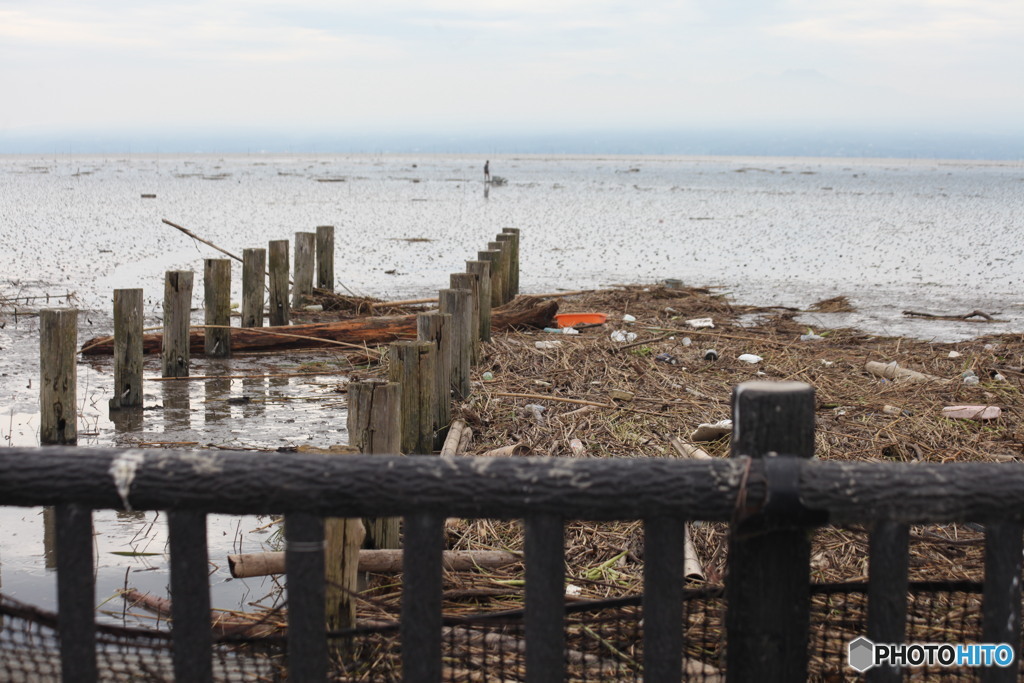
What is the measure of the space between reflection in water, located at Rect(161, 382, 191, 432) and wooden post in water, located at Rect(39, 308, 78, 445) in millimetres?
1016

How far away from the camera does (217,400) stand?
10.3 m

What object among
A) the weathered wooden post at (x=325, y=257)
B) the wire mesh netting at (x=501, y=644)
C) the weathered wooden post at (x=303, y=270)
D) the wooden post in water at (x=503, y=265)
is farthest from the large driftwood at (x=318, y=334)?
the wire mesh netting at (x=501, y=644)

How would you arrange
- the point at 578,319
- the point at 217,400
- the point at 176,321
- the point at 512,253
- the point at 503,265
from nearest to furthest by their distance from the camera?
the point at 217,400
the point at 176,321
the point at 578,319
the point at 503,265
the point at 512,253

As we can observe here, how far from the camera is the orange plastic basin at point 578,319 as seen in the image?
533 inches

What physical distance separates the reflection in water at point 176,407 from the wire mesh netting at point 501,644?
5953 millimetres

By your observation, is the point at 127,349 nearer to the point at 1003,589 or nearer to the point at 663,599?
the point at 663,599

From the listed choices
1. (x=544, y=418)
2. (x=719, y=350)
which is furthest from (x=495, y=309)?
(x=544, y=418)

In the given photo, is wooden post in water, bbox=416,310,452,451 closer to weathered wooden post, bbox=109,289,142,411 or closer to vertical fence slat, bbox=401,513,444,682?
weathered wooden post, bbox=109,289,142,411

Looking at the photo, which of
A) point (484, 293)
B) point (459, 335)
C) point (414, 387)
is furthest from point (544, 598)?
point (484, 293)

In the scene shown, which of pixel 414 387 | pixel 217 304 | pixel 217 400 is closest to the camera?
pixel 414 387

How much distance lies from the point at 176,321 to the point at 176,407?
1050 mm

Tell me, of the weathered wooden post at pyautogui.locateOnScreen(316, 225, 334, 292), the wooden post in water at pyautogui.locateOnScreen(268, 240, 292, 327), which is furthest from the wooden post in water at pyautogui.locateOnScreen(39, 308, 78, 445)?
the weathered wooden post at pyautogui.locateOnScreen(316, 225, 334, 292)

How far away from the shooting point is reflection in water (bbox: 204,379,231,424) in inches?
384

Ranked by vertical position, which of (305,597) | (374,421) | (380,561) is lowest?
(380,561)
